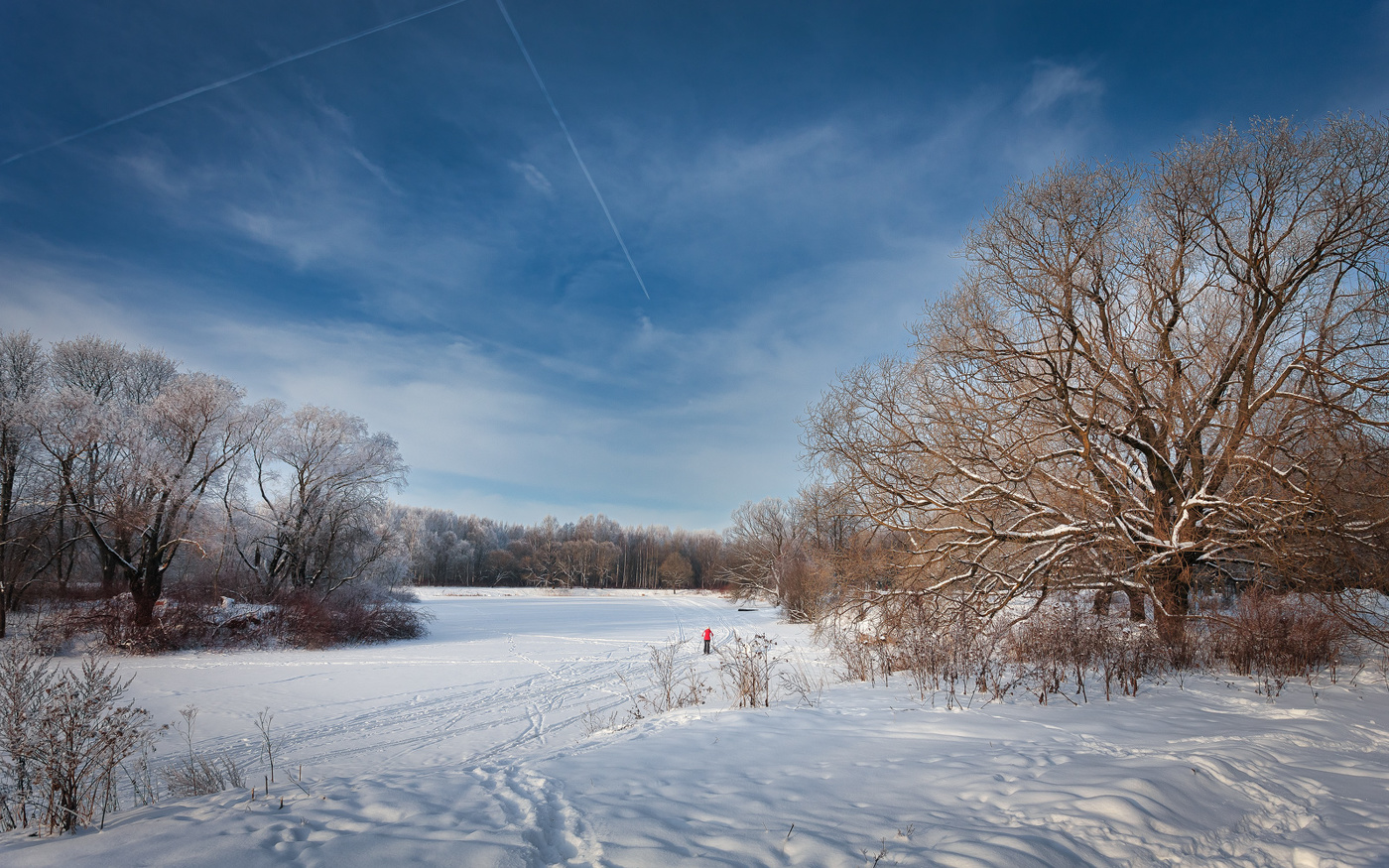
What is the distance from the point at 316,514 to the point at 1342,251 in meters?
29.8

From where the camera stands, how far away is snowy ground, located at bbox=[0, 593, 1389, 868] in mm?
3080

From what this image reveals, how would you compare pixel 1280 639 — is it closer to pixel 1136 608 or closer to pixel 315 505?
pixel 1136 608

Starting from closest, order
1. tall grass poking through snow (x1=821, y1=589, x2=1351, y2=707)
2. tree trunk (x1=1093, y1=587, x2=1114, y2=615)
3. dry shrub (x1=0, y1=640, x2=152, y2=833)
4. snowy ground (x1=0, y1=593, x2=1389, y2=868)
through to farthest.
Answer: snowy ground (x1=0, y1=593, x2=1389, y2=868) < dry shrub (x1=0, y1=640, x2=152, y2=833) < tall grass poking through snow (x1=821, y1=589, x2=1351, y2=707) < tree trunk (x1=1093, y1=587, x2=1114, y2=615)

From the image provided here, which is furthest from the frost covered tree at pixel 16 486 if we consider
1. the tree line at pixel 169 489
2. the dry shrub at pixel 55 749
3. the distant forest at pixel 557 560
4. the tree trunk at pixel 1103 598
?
the distant forest at pixel 557 560

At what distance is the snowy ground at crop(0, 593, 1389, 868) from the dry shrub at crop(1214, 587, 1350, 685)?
0.69m

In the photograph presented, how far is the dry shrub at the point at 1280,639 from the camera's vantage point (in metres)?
8.80

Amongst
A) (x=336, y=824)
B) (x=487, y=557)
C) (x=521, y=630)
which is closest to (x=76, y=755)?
(x=336, y=824)

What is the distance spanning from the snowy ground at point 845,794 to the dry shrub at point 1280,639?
0.69 m

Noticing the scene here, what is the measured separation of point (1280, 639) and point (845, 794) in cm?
919

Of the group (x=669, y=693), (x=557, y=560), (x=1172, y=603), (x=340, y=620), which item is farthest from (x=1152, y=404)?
(x=557, y=560)

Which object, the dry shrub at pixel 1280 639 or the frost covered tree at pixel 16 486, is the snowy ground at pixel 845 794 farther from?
the frost covered tree at pixel 16 486

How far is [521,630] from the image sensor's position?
82.0 feet

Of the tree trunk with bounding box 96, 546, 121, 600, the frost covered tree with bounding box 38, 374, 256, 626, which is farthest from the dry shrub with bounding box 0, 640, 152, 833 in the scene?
the tree trunk with bounding box 96, 546, 121, 600

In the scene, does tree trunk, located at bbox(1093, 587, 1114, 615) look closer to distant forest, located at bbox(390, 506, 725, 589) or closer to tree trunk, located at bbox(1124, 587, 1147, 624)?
tree trunk, located at bbox(1124, 587, 1147, 624)
